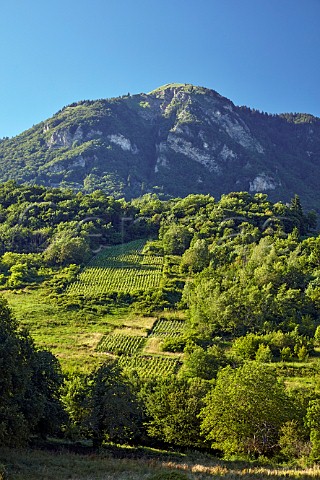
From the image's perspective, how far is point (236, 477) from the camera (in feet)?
74.2

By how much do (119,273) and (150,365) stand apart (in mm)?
42762

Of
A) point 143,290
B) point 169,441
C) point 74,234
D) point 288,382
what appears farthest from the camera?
point 74,234

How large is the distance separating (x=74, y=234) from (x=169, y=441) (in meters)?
88.1

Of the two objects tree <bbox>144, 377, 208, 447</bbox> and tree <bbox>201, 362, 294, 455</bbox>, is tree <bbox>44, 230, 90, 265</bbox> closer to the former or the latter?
tree <bbox>144, 377, 208, 447</bbox>

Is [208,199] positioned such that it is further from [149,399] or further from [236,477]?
[236,477]

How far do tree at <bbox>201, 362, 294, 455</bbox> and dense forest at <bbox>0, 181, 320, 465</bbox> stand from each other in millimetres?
97

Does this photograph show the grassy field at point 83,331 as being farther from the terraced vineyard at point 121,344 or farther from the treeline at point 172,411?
the treeline at point 172,411

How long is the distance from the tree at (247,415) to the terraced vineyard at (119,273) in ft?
179

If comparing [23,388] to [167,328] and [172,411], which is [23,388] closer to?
[172,411]

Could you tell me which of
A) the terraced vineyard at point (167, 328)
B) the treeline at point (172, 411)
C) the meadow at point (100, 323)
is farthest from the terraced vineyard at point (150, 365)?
the treeline at point (172, 411)

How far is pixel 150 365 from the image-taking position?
2327 inches

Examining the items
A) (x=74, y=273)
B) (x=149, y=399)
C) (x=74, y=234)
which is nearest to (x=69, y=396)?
(x=149, y=399)

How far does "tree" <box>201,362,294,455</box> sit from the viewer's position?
111 feet

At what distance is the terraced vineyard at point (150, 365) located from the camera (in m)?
56.5
